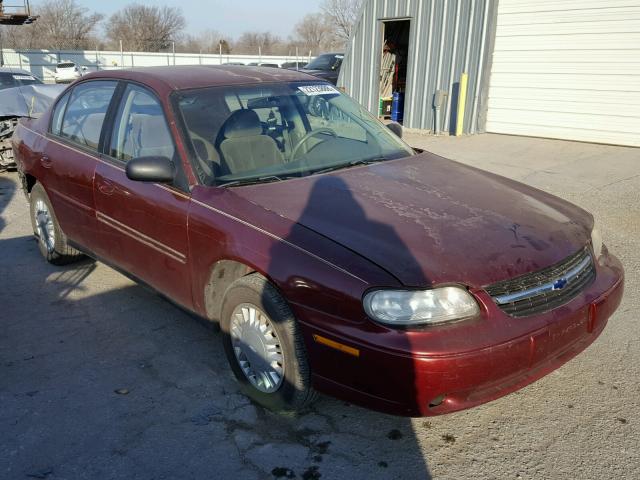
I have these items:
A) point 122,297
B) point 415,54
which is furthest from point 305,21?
point 122,297

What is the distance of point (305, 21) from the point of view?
77.9 m

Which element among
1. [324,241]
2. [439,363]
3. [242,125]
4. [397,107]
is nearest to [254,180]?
[242,125]

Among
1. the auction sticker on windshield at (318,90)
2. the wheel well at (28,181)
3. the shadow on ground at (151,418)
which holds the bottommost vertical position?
the shadow on ground at (151,418)

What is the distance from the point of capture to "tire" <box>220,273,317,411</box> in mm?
2730

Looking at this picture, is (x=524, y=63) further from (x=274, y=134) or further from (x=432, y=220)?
(x=432, y=220)

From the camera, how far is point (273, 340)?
9.37 feet

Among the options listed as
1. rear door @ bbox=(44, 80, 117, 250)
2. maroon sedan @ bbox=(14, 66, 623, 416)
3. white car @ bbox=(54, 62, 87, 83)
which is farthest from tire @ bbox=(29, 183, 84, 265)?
white car @ bbox=(54, 62, 87, 83)

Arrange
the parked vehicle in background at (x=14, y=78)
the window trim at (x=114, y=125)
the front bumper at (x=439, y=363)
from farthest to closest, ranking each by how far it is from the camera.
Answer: the parked vehicle in background at (x=14, y=78), the window trim at (x=114, y=125), the front bumper at (x=439, y=363)

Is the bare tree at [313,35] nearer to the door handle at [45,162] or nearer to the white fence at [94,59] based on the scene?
the white fence at [94,59]

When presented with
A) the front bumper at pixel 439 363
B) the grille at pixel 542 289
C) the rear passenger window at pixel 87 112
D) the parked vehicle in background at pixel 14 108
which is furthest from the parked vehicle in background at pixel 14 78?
the grille at pixel 542 289

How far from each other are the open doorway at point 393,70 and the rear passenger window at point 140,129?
11644 millimetres

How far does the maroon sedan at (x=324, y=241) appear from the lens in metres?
2.45

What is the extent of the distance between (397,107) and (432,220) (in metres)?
12.5

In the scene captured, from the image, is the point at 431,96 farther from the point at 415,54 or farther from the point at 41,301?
the point at 41,301
